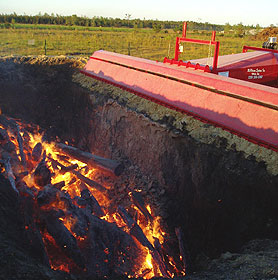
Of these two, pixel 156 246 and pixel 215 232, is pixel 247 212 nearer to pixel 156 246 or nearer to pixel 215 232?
pixel 215 232

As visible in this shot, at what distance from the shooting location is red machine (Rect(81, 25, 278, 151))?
5.56m

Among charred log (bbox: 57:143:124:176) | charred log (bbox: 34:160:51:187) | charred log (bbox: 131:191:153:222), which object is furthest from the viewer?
charred log (bbox: 57:143:124:176)

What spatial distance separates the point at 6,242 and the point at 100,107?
5853 mm

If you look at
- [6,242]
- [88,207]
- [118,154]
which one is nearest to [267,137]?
[88,207]

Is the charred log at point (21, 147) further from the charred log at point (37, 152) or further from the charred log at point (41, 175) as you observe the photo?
the charred log at point (41, 175)

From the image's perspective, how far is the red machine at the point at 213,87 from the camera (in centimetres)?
556

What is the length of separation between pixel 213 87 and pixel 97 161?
310cm

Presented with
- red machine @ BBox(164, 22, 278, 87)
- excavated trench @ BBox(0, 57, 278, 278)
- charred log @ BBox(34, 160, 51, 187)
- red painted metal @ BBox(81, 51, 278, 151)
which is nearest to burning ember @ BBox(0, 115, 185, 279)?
charred log @ BBox(34, 160, 51, 187)

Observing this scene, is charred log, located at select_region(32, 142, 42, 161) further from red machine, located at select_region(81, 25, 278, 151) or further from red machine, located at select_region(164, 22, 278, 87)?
red machine, located at select_region(164, 22, 278, 87)

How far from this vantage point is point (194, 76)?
7.20 metres

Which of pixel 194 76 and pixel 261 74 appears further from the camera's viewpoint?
pixel 261 74

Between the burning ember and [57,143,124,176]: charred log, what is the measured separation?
22 mm

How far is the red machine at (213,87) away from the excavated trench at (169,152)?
258 mm

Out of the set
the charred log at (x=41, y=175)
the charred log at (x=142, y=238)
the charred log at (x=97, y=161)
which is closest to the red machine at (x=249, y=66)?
the charred log at (x=97, y=161)
